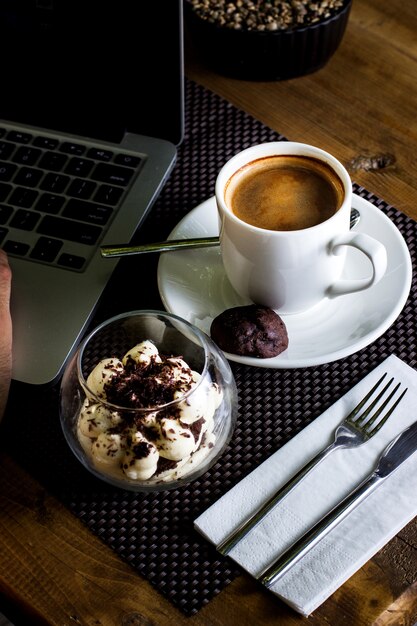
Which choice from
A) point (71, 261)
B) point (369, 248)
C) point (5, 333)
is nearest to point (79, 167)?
point (71, 261)

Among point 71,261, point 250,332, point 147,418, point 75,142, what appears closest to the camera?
point 147,418

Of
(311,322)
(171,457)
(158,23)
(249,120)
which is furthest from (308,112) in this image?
(171,457)

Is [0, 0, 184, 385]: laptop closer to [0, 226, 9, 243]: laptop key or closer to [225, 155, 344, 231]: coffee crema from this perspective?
[0, 226, 9, 243]: laptop key

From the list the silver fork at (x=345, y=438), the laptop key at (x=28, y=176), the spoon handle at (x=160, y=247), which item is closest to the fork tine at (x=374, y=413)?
the silver fork at (x=345, y=438)

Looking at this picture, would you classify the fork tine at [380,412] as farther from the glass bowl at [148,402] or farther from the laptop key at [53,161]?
the laptop key at [53,161]

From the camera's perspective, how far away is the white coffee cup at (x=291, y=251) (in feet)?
2.28

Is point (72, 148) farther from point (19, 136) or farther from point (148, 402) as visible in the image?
point (148, 402)

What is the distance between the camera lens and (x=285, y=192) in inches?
30.2

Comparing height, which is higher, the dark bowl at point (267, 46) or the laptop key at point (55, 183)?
the dark bowl at point (267, 46)

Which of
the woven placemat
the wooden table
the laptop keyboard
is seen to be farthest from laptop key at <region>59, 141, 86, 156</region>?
the wooden table

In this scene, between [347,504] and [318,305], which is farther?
[318,305]

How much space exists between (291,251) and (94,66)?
37 cm

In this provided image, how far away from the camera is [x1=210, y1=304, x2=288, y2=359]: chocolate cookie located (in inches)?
27.9

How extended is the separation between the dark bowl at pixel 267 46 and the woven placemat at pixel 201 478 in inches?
8.5
